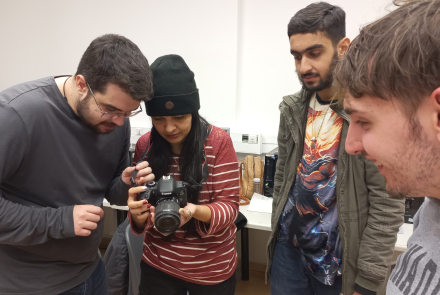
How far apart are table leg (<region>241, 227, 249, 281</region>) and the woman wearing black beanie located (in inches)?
53.1

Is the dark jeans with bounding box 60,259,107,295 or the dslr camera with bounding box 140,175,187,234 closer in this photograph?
the dslr camera with bounding box 140,175,187,234

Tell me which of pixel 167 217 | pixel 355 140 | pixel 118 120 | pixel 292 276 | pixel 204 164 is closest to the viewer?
pixel 355 140

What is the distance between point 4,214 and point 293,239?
108 centimetres

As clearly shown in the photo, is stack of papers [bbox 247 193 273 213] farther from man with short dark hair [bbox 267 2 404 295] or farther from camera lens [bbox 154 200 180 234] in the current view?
camera lens [bbox 154 200 180 234]

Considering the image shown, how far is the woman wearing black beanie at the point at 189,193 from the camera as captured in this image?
1109 millimetres

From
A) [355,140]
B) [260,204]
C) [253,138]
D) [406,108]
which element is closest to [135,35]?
[253,138]

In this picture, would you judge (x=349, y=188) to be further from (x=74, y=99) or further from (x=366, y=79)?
(x=74, y=99)

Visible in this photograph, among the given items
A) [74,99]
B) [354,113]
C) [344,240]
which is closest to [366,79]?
[354,113]

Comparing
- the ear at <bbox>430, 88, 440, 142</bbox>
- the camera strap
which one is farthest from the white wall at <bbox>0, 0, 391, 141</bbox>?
the ear at <bbox>430, 88, 440, 142</bbox>

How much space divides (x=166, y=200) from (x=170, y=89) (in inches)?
16.0

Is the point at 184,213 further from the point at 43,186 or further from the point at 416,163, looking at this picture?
the point at 416,163

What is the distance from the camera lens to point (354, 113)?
57cm

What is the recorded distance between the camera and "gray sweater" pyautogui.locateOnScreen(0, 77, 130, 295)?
3.01 ft

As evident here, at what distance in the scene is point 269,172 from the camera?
7.47 ft
